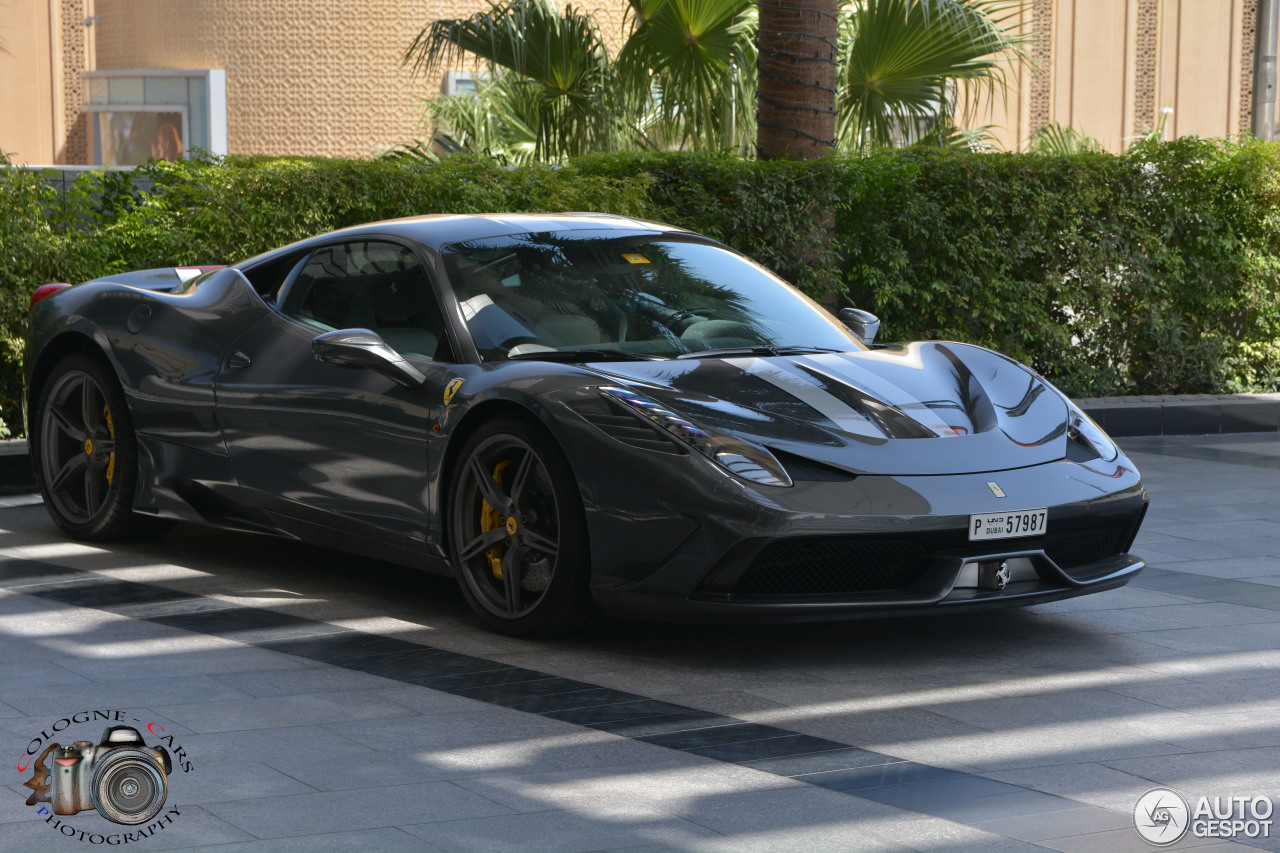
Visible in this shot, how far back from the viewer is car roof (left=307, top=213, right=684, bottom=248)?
5695 mm

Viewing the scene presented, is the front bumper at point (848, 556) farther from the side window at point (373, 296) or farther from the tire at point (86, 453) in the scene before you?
the tire at point (86, 453)

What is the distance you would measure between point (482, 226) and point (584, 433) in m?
1.34

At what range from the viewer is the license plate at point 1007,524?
15.2 ft

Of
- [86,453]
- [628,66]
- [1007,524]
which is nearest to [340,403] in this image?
[86,453]

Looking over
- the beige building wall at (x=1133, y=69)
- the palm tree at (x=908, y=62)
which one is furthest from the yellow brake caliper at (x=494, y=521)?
the beige building wall at (x=1133, y=69)

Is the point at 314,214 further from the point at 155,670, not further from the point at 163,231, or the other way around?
the point at 155,670

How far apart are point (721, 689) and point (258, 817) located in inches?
60.3

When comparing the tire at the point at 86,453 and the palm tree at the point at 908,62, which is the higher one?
the palm tree at the point at 908,62

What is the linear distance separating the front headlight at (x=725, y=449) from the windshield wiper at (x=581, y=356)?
0.53 metres

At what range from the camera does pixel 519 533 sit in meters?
4.99

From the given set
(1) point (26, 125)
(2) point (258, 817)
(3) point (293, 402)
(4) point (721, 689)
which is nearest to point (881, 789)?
(4) point (721, 689)

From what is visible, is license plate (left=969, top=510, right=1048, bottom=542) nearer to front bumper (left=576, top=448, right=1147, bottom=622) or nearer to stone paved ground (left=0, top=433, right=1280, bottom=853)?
front bumper (left=576, top=448, right=1147, bottom=622)

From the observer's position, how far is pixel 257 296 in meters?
6.11

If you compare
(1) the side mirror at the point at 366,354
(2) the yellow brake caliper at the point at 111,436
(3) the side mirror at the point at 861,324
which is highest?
(3) the side mirror at the point at 861,324
